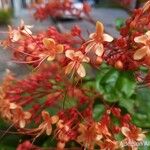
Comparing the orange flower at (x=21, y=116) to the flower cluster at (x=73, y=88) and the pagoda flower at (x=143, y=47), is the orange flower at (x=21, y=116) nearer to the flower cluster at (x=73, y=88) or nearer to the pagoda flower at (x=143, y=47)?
the flower cluster at (x=73, y=88)

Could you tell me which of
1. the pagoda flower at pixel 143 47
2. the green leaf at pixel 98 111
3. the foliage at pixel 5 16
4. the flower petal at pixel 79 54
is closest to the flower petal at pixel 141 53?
the pagoda flower at pixel 143 47

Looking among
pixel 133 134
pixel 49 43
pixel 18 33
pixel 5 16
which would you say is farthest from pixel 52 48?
pixel 5 16

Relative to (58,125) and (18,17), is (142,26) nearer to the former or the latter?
(58,125)

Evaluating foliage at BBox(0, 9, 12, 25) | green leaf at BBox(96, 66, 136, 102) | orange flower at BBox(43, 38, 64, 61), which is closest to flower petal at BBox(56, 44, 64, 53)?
orange flower at BBox(43, 38, 64, 61)

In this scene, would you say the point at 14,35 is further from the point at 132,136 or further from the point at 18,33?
the point at 132,136

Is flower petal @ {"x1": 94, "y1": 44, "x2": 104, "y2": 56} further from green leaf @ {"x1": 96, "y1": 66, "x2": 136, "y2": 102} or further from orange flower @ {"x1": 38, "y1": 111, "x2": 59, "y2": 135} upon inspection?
orange flower @ {"x1": 38, "y1": 111, "x2": 59, "y2": 135}

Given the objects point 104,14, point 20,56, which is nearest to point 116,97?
point 20,56
